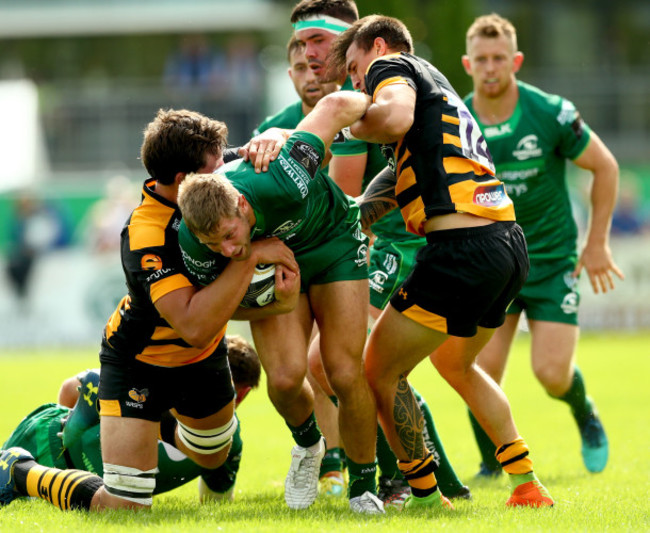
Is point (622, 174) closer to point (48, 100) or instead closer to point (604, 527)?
point (48, 100)

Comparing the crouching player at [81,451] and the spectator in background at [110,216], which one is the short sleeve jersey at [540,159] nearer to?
the crouching player at [81,451]

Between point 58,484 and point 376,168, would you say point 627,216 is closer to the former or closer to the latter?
point 376,168

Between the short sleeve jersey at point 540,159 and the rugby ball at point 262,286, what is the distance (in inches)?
113

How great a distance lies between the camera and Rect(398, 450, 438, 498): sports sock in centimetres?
512

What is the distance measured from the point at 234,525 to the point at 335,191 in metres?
1.86

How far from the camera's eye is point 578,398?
720 cm

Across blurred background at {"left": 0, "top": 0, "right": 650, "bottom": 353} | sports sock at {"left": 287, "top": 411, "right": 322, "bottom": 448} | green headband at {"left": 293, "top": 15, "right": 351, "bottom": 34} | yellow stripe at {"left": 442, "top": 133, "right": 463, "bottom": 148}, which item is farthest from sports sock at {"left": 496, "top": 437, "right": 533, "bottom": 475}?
blurred background at {"left": 0, "top": 0, "right": 650, "bottom": 353}

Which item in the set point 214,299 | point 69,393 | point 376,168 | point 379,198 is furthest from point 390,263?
point 69,393

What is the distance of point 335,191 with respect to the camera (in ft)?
17.6

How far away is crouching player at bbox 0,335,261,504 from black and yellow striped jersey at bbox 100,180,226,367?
0.53 m

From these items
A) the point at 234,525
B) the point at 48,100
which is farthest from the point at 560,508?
the point at 48,100

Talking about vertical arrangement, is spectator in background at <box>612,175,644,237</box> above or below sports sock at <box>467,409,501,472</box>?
below

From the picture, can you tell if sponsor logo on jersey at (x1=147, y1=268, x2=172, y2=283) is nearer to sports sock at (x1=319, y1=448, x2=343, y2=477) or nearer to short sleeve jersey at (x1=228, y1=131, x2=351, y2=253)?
short sleeve jersey at (x1=228, y1=131, x2=351, y2=253)

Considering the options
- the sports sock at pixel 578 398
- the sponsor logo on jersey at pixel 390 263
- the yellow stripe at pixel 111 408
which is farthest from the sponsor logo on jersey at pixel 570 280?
the yellow stripe at pixel 111 408
